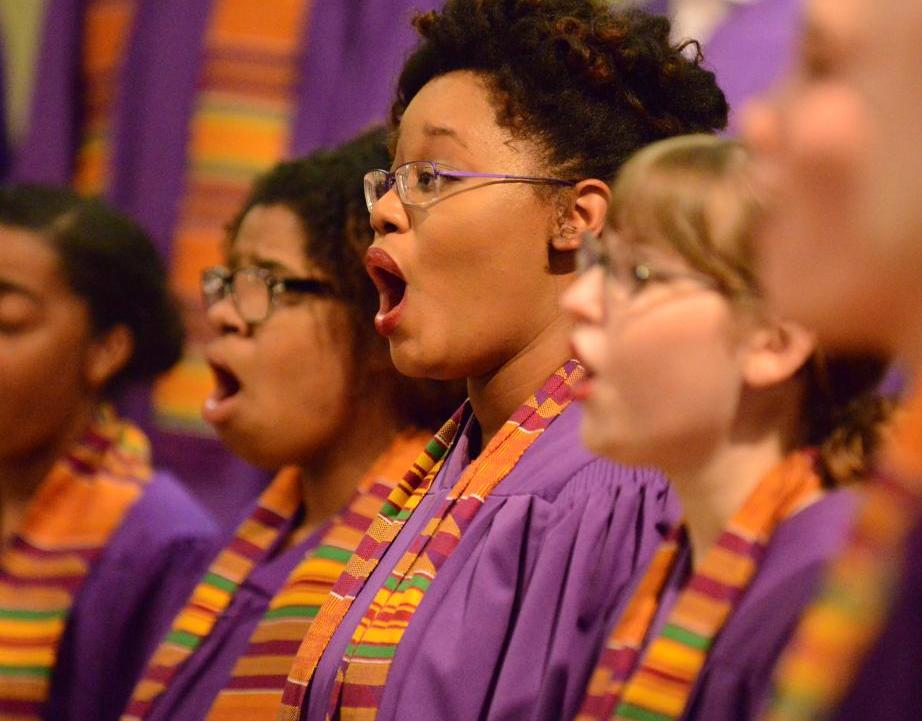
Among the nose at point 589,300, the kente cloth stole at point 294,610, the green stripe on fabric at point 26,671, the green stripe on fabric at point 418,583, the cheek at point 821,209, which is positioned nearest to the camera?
the cheek at point 821,209

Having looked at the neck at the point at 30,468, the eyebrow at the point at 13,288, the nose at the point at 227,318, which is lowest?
the neck at the point at 30,468

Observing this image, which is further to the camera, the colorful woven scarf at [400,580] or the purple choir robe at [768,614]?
the colorful woven scarf at [400,580]

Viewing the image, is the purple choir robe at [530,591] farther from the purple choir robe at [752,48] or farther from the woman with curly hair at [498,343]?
the purple choir robe at [752,48]

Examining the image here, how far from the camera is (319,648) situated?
152 cm

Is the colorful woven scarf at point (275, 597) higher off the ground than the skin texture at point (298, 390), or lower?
lower

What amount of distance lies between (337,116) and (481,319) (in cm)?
149

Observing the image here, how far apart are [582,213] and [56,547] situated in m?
1.12

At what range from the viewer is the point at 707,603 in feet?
3.54

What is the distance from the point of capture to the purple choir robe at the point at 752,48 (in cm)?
255

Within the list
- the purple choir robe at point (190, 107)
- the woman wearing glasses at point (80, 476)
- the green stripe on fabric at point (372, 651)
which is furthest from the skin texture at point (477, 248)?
the purple choir robe at point (190, 107)

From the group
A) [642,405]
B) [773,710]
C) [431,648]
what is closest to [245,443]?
[431,648]

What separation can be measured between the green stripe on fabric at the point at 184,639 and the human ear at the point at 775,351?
1.05m

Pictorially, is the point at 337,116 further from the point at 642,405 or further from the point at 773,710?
the point at 773,710

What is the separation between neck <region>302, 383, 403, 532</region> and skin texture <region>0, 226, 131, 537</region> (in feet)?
1.82
